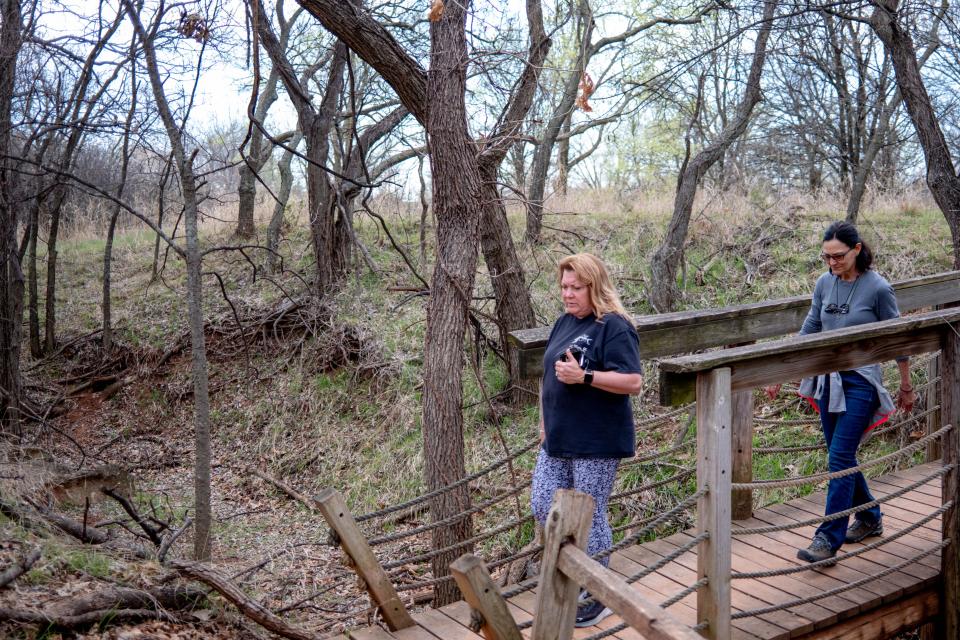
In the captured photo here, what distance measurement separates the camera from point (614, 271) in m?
10.6

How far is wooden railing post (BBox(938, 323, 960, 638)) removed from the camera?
4348 mm

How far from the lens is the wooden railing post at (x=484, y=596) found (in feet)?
8.82

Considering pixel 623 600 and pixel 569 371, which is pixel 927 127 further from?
pixel 623 600

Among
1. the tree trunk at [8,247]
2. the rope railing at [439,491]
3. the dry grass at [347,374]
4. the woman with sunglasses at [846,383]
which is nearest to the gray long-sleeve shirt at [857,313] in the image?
the woman with sunglasses at [846,383]

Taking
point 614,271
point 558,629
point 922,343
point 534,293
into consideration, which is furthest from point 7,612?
point 614,271

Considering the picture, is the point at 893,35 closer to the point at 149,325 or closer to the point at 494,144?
the point at 494,144

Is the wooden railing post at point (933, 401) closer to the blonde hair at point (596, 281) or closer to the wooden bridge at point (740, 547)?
the wooden bridge at point (740, 547)

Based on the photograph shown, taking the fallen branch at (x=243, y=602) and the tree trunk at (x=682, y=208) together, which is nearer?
the fallen branch at (x=243, y=602)

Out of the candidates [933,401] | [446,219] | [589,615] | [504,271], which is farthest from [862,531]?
[504,271]

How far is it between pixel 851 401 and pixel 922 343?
49cm

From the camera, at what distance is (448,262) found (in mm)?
5277

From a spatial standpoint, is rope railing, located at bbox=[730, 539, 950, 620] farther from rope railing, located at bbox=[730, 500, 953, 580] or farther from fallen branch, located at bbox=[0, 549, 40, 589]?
fallen branch, located at bbox=[0, 549, 40, 589]

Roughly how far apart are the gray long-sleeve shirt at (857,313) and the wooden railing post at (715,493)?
4.10 feet

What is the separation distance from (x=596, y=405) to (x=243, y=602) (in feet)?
7.13
